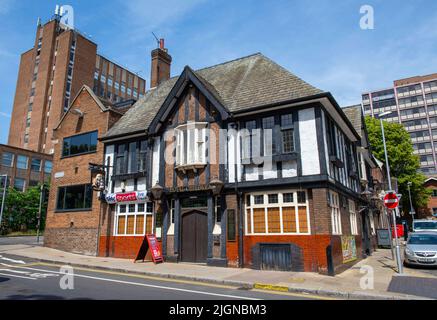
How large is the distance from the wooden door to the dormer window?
2529mm

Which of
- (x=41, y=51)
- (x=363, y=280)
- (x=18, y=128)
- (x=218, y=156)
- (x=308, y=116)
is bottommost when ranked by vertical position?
(x=363, y=280)

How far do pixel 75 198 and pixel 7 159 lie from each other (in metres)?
35.9

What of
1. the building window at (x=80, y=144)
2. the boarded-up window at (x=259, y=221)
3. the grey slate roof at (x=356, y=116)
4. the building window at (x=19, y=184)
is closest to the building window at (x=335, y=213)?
the boarded-up window at (x=259, y=221)

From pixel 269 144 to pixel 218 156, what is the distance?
268cm

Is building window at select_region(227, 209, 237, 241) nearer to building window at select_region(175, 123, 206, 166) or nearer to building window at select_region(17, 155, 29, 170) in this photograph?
building window at select_region(175, 123, 206, 166)

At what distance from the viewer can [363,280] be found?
11.2 meters

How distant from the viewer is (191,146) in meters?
16.6

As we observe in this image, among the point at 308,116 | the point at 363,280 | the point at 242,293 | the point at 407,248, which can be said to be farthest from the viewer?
the point at 407,248

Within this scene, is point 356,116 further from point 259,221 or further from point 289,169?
point 259,221

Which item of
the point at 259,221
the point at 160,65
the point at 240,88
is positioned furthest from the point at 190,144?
the point at 160,65

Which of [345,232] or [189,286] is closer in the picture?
[189,286]

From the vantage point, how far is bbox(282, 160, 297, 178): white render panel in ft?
45.6
